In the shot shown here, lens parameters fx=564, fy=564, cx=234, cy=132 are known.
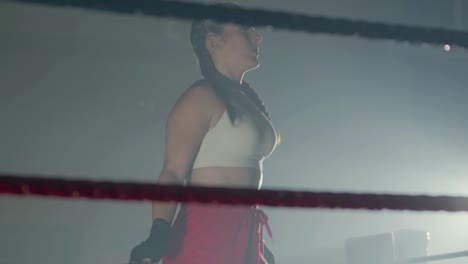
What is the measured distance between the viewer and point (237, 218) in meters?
1.51

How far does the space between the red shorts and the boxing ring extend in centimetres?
114

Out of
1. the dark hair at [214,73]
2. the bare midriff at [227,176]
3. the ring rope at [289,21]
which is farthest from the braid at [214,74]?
the ring rope at [289,21]

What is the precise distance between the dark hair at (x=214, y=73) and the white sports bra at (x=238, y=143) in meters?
0.07

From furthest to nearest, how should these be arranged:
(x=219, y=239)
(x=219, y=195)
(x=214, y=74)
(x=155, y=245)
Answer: (x=214, y=74)
(x=219, y=239)
(x=155, y=245)
(x=219, y=195)

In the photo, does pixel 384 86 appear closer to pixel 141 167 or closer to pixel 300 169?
pixel 300 169

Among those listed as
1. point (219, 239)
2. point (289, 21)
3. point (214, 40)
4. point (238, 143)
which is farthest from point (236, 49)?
point (289, 21)

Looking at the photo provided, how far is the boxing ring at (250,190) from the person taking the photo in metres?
0.28

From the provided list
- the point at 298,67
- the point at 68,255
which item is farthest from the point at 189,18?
the point at 298,67

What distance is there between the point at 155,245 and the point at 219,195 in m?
1.14

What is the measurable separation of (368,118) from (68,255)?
70.7 inches

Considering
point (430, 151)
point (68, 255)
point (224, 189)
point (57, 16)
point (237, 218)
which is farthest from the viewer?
point (430, 151)

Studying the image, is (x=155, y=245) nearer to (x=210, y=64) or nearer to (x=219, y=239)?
(x=219, y=239)

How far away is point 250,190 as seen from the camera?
30 cm

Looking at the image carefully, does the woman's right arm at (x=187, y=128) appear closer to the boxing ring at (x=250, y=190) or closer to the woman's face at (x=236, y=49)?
the woman's face at (x=236, y=49)
